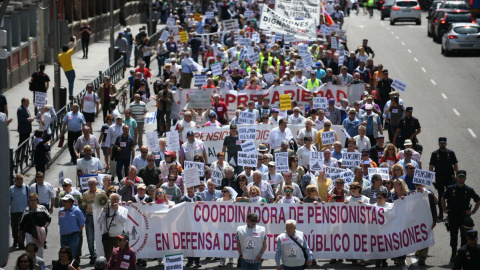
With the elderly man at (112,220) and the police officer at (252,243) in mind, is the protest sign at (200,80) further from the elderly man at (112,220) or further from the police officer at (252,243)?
the police officer at (252,243)

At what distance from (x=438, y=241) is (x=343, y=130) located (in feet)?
16.5

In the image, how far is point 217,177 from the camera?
16750mm

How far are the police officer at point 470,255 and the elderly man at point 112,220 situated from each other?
481cm

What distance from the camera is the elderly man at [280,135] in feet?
67.2

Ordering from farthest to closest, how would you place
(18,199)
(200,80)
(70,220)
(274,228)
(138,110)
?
1. (200,80)
2. (138,110)
3. (18,199)
4. (274,228)
5. (70,220)

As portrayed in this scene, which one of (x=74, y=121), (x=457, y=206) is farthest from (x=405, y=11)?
(x=457, y=206)

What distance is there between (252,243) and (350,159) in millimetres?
4666

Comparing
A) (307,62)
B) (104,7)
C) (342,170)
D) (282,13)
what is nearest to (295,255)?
(342,170)

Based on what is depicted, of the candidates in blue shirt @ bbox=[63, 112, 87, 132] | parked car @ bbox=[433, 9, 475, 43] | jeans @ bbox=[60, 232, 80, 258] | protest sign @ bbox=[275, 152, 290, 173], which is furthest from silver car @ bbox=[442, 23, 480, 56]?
jeans @ bbox=[60, 232, 80, 258]

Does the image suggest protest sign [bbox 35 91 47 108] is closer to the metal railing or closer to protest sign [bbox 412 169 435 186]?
the metal railing

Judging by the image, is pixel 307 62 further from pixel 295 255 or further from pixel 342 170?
pixel 295 255

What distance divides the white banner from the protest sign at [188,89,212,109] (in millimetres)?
8459

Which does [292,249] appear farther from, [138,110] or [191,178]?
[138,110]

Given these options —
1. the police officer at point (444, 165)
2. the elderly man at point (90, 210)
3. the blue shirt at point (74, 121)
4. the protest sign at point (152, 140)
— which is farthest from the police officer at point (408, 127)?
the elderly man at point (90, 210)
